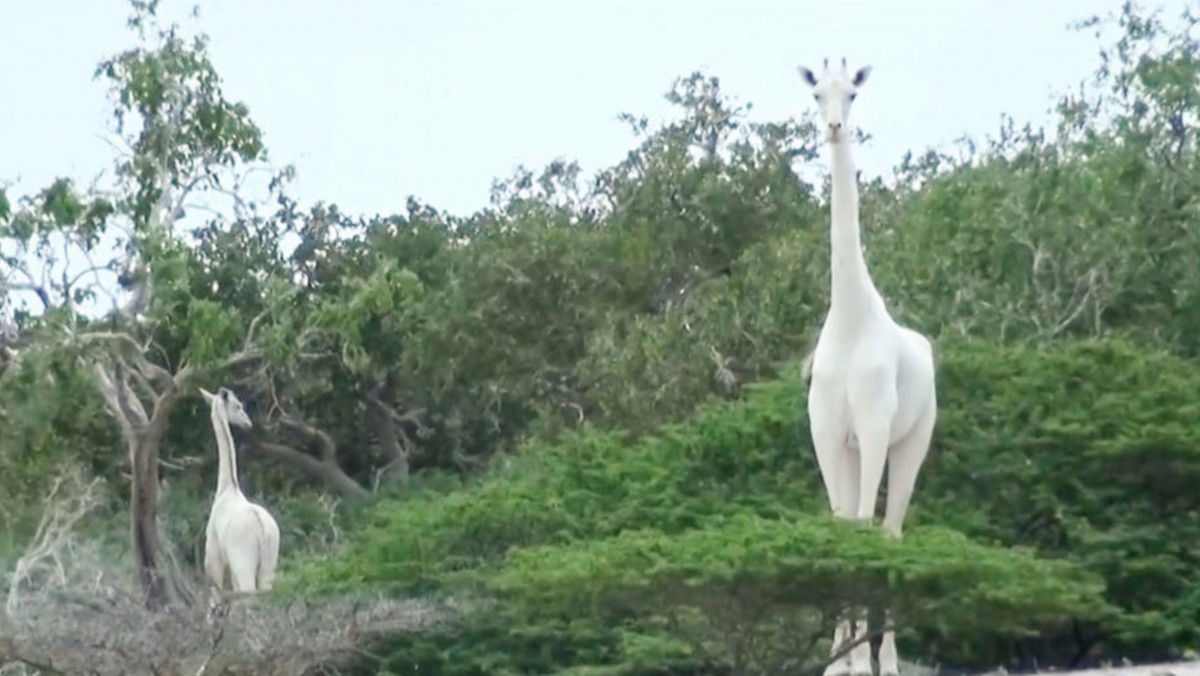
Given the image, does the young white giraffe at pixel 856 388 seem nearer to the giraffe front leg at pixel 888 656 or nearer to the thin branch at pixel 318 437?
the giraffe front leg at pixel 888 656

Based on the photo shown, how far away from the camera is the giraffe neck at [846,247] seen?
36.1 feet

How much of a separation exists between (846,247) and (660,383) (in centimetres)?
1388

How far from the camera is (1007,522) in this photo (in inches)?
568

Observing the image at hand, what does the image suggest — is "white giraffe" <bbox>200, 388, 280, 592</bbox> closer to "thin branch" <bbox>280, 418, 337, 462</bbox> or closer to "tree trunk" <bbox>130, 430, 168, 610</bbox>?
"tree trunk" <bbox>130, 430, 168, 610</bbox>

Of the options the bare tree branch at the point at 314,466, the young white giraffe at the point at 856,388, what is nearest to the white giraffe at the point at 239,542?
the young white giraffe at the point at 856,388

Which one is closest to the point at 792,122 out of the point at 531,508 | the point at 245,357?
the point at 245,357

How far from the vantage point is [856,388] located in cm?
1091

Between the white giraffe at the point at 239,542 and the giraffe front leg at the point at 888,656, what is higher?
the white giraffe at the point at 239,542

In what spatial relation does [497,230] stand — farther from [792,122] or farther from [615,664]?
[615,664]

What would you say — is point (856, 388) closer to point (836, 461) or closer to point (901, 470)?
point (836, 461)

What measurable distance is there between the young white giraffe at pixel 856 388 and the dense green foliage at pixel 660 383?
31 centimetres

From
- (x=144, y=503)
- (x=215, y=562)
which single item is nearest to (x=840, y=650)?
(x=215, y=562)

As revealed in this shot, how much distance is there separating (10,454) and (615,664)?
506 inches

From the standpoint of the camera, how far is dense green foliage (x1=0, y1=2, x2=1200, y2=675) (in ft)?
39.8
